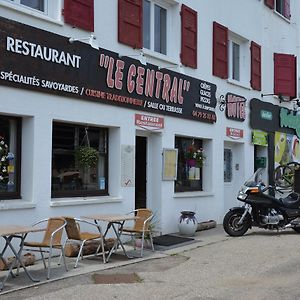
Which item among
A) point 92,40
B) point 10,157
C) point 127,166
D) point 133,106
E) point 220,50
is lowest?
point 127,166

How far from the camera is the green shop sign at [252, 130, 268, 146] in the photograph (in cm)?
1607

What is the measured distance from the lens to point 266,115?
1698cm

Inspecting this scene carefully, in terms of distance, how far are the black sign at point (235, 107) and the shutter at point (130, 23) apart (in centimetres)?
433

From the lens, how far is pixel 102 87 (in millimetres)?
9945

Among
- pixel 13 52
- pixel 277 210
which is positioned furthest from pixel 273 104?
pixel 13 52

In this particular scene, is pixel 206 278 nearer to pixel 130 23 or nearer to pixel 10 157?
pixel 10 157

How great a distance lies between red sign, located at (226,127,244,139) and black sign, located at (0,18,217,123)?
1.81 meters

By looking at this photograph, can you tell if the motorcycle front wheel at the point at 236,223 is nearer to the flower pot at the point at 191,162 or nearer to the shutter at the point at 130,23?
the flower pot at the point at 191,162

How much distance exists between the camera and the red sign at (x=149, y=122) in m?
11.0

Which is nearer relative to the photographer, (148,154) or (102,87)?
(102,87)

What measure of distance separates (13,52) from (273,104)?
11.3m

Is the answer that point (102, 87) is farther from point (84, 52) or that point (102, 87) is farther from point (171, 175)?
point (171, 175)

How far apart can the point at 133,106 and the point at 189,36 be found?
3.03 meters

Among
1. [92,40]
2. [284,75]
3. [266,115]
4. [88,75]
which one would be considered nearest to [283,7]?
[284,75]
